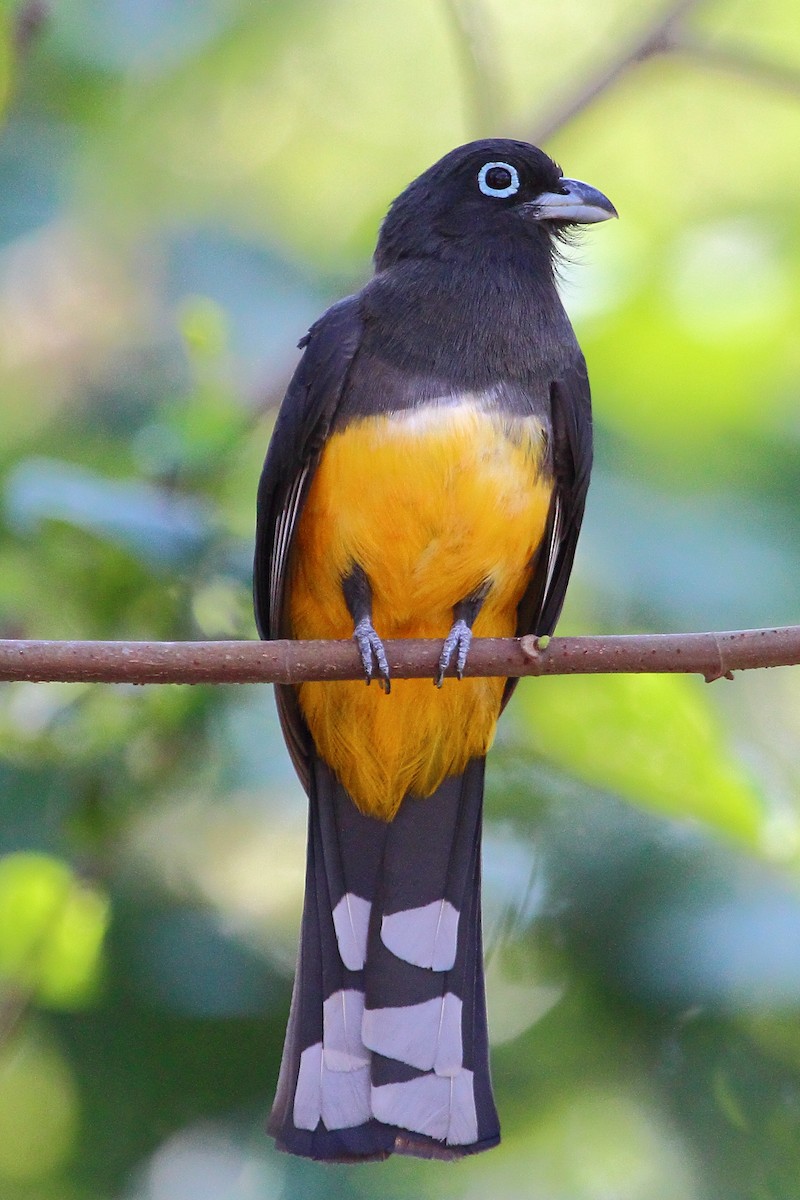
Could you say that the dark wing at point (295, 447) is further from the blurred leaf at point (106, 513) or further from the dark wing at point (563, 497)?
the dark wing at point (563, 497)

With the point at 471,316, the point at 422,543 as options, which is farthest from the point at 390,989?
the point at 471,316

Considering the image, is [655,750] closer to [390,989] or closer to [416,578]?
[416,578]

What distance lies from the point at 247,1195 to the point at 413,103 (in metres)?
4.25

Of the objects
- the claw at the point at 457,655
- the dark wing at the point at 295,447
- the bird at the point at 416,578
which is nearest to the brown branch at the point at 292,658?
the claw at the point at 457,655

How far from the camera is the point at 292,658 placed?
264 centimetres

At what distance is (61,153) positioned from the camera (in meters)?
4.19

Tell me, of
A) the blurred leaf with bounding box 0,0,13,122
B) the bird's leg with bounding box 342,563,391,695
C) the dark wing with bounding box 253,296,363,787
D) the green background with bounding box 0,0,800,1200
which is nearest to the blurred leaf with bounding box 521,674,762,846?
the green background with bounding box 0,0,800,1200

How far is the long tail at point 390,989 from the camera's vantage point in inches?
123

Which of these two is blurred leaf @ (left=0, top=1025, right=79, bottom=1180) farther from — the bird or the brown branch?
the brown branch

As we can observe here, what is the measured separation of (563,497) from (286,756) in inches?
36.8

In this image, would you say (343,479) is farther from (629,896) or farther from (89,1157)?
(89,1157)

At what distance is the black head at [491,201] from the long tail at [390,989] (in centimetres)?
131

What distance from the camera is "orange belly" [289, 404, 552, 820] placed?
3135 millimetres

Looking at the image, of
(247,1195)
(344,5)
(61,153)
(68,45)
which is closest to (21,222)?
(61,153)
